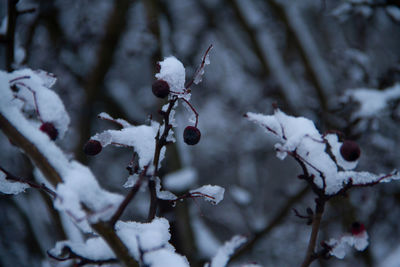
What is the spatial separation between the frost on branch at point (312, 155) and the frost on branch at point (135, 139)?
28cm

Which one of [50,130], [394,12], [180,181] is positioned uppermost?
[50,130]

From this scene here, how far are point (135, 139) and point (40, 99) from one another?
0.85 ft

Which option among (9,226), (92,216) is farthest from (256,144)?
(92,216)

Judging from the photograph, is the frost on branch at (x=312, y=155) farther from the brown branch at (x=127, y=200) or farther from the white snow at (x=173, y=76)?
the brown branch at (x=127, y=200)

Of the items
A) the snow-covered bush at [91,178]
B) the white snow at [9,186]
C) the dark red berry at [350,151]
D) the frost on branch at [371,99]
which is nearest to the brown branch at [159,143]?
the snow-covered bush at [91,178]

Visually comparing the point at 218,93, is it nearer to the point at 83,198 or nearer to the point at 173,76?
the point at 173,76

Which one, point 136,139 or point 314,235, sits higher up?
A: point 136,139

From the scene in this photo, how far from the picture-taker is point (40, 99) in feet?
2.71

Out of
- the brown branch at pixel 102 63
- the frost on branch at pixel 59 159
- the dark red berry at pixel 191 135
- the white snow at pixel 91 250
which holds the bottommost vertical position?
the brown branch at pixel 102 63

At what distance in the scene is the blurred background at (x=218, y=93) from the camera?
257 cm

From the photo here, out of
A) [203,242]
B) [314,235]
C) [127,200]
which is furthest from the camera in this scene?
[203,242]

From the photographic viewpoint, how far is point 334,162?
929 mm

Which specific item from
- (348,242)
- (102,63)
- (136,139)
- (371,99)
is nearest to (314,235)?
(348,242)

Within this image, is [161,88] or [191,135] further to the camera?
[191,135]
